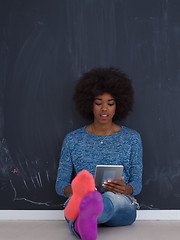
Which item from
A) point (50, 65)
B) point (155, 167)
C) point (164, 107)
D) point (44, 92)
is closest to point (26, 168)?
point (44, 92)

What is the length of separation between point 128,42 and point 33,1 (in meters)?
0.82

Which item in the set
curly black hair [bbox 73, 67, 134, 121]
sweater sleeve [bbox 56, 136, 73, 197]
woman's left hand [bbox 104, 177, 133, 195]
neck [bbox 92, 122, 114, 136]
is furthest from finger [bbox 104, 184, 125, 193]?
curly black hair [bbox 73, 67, 134, 121]

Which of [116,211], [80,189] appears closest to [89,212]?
[80,189]

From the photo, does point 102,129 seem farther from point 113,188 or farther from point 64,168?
point 113,188

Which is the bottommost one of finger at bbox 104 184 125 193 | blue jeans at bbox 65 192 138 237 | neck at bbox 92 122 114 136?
blue jeans at bbox 65 192 138 237

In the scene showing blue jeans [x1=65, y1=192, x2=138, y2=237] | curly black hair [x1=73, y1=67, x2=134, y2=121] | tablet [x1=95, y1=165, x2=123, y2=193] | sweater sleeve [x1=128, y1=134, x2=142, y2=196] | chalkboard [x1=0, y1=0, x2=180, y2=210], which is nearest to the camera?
blue jeans [x1=65, y1=192, x2=138, y2=237]

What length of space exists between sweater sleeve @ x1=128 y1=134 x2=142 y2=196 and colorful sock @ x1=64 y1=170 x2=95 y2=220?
2.01 feet

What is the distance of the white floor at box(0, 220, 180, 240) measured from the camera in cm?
186

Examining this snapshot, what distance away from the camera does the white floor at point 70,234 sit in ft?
6.11

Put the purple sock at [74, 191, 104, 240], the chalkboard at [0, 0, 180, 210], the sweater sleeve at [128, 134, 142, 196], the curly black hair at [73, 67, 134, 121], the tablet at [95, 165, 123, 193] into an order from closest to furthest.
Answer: the purple sock at [74, 191, 104, 240] → the tablet at [95, 165, 123, 193] → the sweater sleeve at [128, 134, 142, 196] → the curly black hair at [73, 67, 134, 121] → the chalkboard at [0, 0, 180, 210]

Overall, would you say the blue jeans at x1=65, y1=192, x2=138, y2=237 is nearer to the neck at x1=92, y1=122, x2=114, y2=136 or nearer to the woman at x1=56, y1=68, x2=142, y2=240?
the woman at x1=56, y1=68, x2=142, y2=240

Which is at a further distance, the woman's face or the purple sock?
the woman's face

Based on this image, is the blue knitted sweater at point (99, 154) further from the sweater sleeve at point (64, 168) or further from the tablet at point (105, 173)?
the tablet at point (105, 173)

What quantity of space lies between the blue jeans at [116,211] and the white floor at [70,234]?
0.05 m
